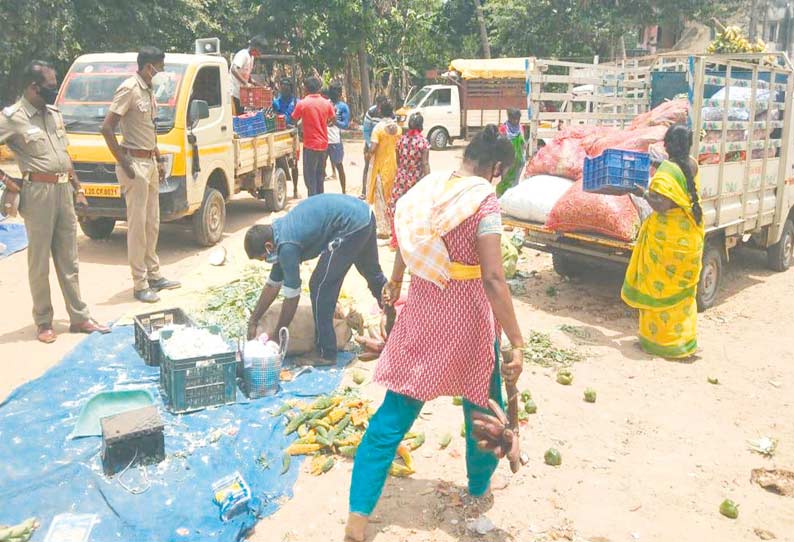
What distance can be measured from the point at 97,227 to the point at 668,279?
6.95 m

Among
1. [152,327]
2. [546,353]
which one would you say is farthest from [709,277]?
[152,327]

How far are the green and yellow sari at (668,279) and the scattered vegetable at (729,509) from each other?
246cm

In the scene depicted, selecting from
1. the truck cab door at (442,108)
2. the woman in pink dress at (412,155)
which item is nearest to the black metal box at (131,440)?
the woman in pink dress at (412,155)

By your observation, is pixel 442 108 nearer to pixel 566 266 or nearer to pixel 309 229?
pixel 566 266

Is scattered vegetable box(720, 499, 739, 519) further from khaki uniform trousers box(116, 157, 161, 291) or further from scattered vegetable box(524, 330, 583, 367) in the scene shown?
khaki uniform trousers box(116, 157, 161, 291)

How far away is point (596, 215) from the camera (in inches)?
269

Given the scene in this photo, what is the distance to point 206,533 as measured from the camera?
3484 millimetres

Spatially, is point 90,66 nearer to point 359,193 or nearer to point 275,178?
point 275,178

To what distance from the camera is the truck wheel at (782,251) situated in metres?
8.95

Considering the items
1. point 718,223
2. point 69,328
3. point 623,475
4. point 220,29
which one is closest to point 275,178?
point 69,328

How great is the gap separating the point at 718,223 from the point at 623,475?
393 centimetres

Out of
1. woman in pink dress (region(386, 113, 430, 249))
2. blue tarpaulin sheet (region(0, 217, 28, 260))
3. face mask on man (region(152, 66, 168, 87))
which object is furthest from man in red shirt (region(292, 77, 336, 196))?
Answer: blue tarpaulin sheet (region(0, 217, 28, 260))

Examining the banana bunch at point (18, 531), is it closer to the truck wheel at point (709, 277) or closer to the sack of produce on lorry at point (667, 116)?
the truck wheel at point (709, 277)

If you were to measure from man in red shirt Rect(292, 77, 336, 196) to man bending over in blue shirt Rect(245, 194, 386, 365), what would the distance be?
5060mm
